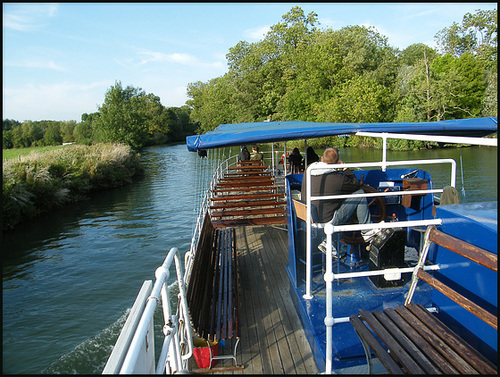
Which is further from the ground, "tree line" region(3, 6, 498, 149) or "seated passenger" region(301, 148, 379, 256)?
"tree line" region(3, 6, 498, 149)

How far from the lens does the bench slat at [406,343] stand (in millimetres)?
2172

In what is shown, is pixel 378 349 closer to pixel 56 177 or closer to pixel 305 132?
pixel 305 132

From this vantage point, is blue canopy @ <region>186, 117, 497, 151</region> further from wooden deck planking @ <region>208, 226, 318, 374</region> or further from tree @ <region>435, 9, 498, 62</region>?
tree @ <region>435, 9, 498, 62</region>

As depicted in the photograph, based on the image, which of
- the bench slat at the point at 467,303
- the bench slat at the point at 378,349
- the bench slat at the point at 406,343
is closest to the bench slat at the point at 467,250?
the bench slat at the point at 467,303

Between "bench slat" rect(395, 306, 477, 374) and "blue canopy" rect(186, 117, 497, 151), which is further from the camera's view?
"blue canopy" rect(186, 117, 497, 151)

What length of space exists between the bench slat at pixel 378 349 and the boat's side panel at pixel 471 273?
2.17 ft

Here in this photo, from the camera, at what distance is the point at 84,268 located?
38.3 feet

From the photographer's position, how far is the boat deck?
3.65 metres

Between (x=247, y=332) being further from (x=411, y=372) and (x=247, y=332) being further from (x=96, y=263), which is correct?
(x=96, y=263)

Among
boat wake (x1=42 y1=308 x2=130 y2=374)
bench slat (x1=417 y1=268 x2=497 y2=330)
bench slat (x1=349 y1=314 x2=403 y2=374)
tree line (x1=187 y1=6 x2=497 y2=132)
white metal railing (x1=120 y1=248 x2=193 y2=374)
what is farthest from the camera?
tree line (x1=187 y1=6 x2=497 y2=132)

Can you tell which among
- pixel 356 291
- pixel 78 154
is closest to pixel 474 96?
pixel 78 154

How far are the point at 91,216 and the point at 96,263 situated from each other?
24.8 feet

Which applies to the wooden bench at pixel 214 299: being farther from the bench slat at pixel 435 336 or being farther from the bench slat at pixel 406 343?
the bench slat at pixel 435 336

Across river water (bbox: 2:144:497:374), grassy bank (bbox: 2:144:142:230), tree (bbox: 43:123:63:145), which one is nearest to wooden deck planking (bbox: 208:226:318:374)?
river water (bbox: 2:144:497:374)
